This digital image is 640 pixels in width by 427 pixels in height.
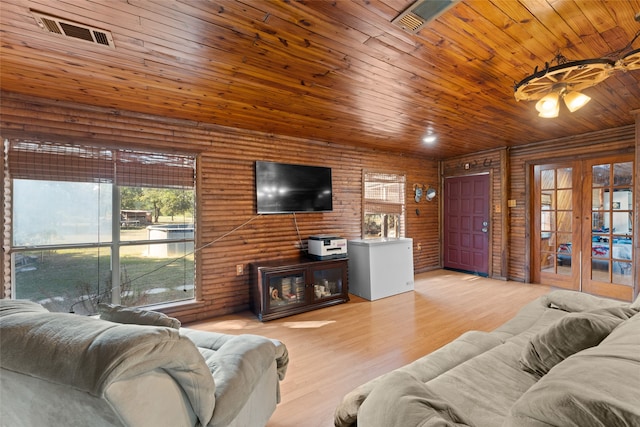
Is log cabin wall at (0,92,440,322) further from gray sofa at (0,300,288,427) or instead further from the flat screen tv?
gray sofa at (0,300,288,427)

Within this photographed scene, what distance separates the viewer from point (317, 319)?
3457 millimetres

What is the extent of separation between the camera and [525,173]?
16.3 feet

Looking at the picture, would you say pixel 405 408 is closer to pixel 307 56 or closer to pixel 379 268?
pixel 307 56

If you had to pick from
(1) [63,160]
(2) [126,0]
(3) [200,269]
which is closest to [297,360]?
(3) [200,269]

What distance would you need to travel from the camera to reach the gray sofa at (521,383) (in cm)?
65

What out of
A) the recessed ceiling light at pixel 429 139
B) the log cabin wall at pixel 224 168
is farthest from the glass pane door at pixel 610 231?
the log cabin wall at pixel 224 168

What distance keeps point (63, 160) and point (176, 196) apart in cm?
108

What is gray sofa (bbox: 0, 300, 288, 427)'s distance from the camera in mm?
822

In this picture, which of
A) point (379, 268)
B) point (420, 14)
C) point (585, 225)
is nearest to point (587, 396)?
point (420, 14)

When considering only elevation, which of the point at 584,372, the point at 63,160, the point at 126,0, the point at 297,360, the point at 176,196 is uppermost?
the point at 126,0

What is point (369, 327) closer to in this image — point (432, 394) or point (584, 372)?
point (432, 394)

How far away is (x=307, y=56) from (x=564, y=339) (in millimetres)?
2247

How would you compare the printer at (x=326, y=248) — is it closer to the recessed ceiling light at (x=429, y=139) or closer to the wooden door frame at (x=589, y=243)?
the recessed ceiling light at (x=429, y=139)

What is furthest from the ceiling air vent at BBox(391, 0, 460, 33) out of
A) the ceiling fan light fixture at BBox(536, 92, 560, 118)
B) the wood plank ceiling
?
Result: the ceiling fan light fixture at BBox(536, 92, 560, 118)
